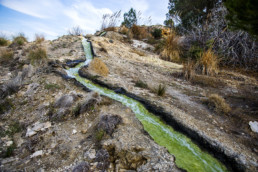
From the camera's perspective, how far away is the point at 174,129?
291 cm

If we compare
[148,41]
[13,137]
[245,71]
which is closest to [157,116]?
[13,137]

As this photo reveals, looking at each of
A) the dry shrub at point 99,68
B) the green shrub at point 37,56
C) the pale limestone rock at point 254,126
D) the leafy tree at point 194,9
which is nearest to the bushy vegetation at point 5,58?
the green shrub at point 37,56

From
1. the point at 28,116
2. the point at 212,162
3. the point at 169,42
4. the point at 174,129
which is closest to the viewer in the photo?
the point at 212,162

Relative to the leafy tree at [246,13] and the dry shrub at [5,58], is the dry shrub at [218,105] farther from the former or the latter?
the dry shrub at [5,58]

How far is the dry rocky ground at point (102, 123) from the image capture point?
7.02 feet

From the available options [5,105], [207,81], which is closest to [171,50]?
[207,81]

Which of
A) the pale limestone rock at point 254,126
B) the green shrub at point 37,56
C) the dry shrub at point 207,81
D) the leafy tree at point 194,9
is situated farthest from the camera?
the leafy tree at point 194,9

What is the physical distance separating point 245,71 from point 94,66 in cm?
644

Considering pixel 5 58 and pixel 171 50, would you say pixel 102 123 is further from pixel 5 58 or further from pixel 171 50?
pixel 5 58

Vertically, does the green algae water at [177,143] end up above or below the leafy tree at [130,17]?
below

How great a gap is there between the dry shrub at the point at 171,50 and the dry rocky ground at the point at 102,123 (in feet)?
10.3

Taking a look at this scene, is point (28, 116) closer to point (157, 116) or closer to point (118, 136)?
point (118, 136)

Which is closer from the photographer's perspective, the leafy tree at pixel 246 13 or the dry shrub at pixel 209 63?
the leafy tree at pixel 246 13

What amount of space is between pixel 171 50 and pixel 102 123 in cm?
696
